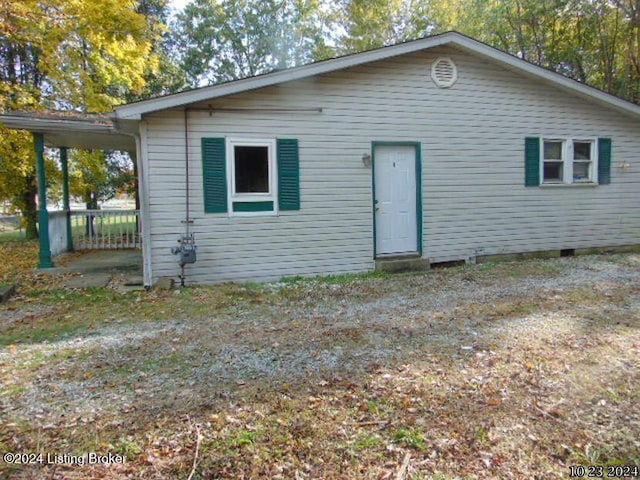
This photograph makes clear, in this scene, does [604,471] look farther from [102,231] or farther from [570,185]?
[102,231]

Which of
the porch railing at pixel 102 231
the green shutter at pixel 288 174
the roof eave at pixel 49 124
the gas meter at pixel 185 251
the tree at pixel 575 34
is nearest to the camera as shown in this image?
the gas meter at pixel 185 251

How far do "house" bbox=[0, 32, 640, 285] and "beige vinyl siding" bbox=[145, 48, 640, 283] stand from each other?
24 millimetres

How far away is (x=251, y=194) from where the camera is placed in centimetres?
695

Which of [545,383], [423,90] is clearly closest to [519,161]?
[423,90]

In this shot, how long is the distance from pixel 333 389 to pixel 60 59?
38.3ft

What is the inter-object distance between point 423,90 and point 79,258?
7776mm

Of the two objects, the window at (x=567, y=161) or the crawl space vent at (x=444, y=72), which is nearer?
the crawl space vent at (x=444, y=72)

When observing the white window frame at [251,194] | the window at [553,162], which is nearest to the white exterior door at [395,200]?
the white window frame at [251,194]

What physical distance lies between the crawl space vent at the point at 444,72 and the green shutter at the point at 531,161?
201cm

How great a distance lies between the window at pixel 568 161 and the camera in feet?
29.3

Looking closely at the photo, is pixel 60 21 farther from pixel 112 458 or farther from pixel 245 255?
pixel 112 458

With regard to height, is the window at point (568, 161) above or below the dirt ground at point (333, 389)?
above

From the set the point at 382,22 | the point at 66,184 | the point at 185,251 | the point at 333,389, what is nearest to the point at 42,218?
the point at 66,184

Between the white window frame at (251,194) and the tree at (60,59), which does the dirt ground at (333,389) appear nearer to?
the white window frame at (251,194)
